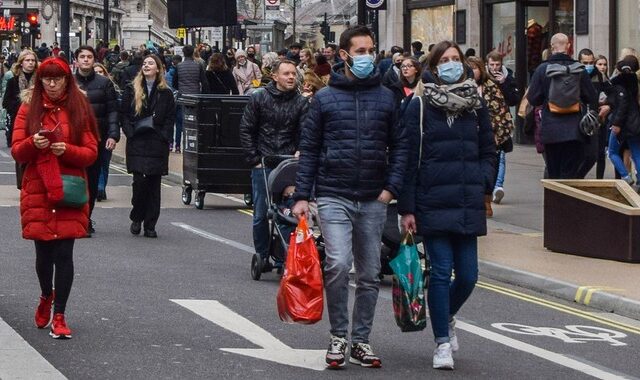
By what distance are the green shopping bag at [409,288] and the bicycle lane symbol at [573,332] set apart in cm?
174

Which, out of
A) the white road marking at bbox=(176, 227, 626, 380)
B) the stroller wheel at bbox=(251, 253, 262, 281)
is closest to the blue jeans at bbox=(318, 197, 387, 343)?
the white road marking at bbox=(176, 227, 626, 380)

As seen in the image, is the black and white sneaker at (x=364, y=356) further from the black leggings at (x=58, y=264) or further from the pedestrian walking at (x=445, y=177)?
the black leggings at (x=58, y=264)

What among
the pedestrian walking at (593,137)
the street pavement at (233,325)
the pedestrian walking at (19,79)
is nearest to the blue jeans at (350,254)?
the street pavement at (233,325)

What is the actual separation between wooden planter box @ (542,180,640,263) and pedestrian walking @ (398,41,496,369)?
4.93m

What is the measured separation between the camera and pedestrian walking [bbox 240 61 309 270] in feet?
42.8

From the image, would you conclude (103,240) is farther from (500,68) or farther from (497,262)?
(500,68)

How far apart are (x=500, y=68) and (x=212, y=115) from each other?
338 cm

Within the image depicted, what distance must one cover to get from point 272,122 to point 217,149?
240 inches

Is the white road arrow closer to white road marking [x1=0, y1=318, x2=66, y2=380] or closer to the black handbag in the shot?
white road marking [x1=0, y1=318, x2=66, y2=380]

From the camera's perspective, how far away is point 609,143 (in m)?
20.7

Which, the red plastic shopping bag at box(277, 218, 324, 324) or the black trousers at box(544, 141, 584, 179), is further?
the black trousers at box(544, 141, 584, 179)

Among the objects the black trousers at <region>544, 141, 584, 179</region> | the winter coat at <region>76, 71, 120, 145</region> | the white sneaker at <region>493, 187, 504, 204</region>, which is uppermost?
the winter coat at <region>76, 71, 120, 145</region>

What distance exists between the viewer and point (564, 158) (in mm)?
15727

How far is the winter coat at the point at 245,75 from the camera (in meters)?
29.8
